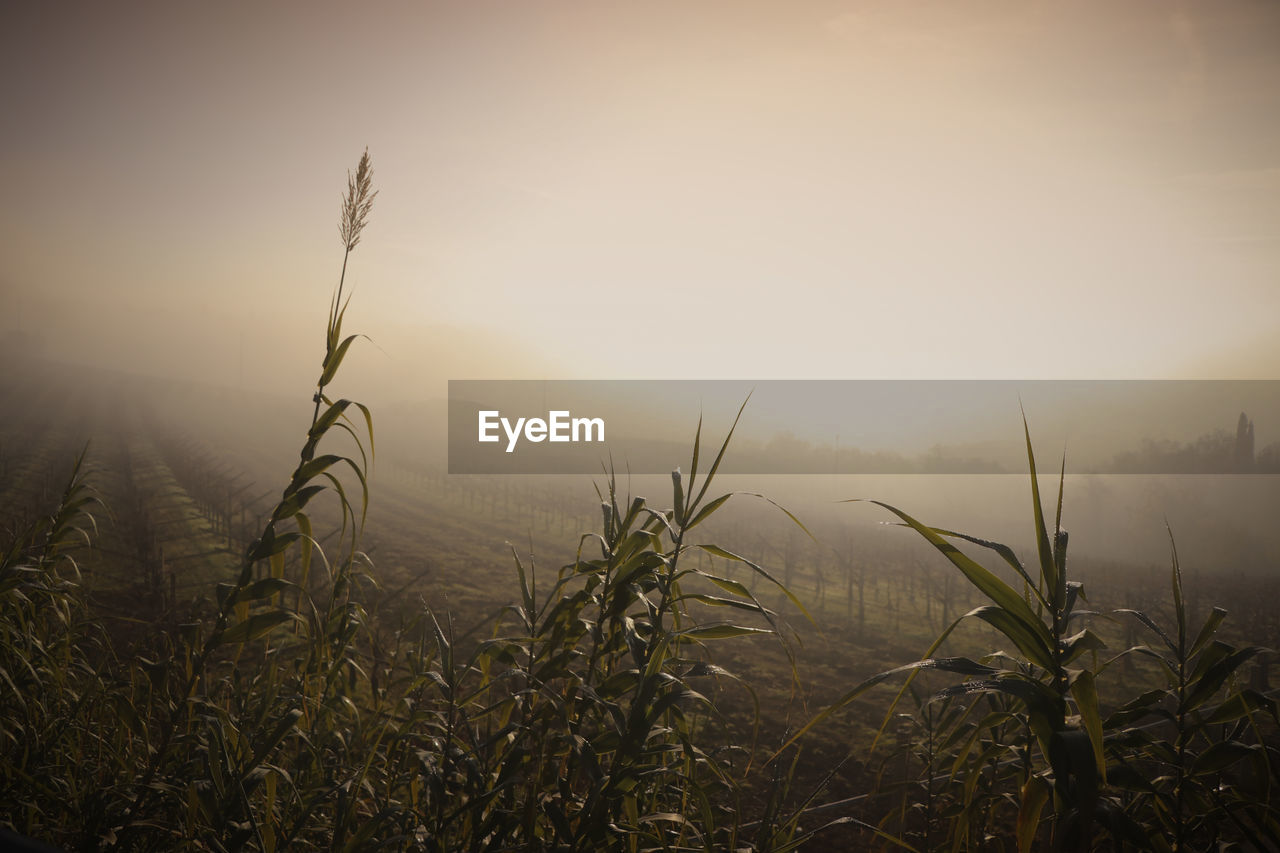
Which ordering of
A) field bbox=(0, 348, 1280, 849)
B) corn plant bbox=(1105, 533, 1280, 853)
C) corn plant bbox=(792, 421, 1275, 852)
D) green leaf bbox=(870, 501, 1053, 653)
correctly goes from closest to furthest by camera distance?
corn plant bbox=(792, 421, 1275, 852) < green leaf bbox=(870, 501, 1053, 653) < corn plant bbox=(1105, 533, 1280, 853) < field bbox=(0, 348, 1280, 849)

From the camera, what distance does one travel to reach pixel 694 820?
2686 mm

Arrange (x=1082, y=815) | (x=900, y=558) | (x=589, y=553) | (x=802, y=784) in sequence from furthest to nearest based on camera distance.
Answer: (x=900, y=558), (x=589, y=553), (x=802, y=784), (x=1082, y=815)

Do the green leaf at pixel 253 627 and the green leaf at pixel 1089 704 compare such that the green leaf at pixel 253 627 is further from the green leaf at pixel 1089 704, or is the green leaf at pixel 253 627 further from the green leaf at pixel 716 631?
the green leaf at pixel 1089 704

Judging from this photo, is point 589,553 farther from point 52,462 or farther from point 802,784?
point 52,462

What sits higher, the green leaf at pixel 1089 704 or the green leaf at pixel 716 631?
the green leaf at pixel 1089 704

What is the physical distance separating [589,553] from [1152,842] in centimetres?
2333

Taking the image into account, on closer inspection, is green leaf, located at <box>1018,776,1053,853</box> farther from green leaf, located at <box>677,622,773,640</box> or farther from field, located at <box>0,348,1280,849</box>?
green leaf, located at <box>677,622,773,640</box>

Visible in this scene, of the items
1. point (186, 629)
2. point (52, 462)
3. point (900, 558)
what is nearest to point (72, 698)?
point (186, 629)

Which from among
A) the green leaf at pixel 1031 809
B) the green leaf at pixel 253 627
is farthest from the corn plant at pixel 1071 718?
the green leaf at pixel 253 627

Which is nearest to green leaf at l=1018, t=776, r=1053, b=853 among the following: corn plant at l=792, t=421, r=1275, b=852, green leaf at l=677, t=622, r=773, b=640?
corn plant at l=792, t=421, r=1275, b=852

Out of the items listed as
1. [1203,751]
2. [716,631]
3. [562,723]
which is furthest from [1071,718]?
[562,723]

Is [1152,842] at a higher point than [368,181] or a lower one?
lower

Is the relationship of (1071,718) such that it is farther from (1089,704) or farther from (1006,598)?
(1006,598)

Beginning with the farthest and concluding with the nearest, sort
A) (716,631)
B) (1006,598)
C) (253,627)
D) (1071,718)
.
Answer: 1. (253,627)
2. (716,631)
3. (1071,718)
4. (1006,598)
